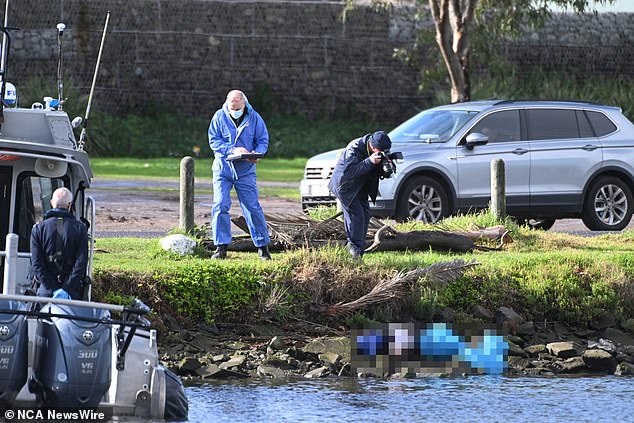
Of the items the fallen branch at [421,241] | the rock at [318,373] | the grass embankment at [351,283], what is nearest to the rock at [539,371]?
the grass embankment at [351,283]

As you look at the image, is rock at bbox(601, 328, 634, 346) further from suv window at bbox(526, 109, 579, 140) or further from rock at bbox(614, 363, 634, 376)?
suv window at bbox(526, 109, 579, 140)

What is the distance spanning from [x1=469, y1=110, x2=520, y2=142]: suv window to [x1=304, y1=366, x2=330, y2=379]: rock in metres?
7.34

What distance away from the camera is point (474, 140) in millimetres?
20969

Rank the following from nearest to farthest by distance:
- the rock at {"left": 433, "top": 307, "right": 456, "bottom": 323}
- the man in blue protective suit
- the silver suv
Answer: the rock at {"left": 433, "top": 307, "right": 456, "bottom": 323}
the man in blue protective suit
the silver suv

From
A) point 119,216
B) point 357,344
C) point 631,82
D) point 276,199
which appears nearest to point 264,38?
point 631,82

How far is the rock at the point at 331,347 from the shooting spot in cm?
1516

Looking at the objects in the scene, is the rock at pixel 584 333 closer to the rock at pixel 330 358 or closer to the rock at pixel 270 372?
the rock at pixel 330 358

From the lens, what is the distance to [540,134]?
858 inches

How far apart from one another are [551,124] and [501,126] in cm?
85

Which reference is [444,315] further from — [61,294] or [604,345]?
[61,294]

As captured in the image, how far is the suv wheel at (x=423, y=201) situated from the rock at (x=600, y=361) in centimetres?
555

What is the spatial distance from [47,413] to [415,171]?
10215 millimetres

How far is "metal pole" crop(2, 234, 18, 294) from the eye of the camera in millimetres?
12000

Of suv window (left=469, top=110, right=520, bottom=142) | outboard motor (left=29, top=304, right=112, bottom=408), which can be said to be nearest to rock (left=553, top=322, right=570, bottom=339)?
suv window (left=469, top=110, right=520, bottom=142)
